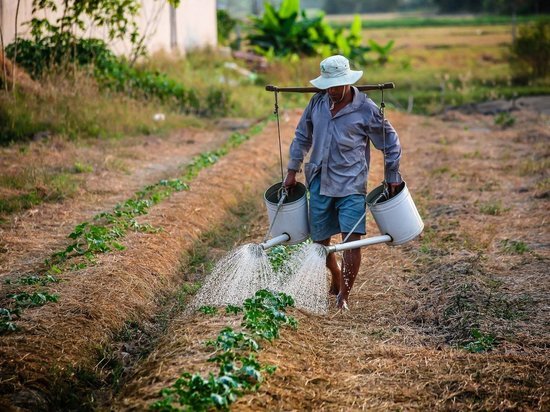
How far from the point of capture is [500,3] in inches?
2159

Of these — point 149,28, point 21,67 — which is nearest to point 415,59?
point 149,28

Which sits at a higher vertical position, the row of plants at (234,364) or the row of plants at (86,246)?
the row of plants at (234,364)

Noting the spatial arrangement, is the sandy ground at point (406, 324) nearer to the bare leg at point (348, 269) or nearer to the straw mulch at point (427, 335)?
the straw mulch at point (427, 335)

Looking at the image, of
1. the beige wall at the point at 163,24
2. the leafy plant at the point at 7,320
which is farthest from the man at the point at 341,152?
the beige wall at the point at 163,24

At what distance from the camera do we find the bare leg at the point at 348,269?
18.9ft

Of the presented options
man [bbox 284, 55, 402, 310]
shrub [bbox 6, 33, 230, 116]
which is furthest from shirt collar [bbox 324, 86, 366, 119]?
shrub [bbox 6, 33, 230, 116]

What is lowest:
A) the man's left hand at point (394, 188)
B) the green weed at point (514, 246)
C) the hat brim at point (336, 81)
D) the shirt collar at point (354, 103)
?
the green weed at point (514, 246)

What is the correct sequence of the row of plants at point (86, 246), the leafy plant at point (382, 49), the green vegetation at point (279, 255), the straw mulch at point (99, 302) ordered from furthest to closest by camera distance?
the leafy plant at point (382, 49)
the green vegetation at point (279, 255)
the row of plants at point (86, 246)
the straw mulch at point (99, 302)

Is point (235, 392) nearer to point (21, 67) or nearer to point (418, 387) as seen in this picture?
point (418, 387)

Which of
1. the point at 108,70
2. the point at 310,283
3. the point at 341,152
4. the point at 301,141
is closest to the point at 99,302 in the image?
the point at 310,283

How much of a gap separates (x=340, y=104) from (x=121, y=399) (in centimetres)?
245

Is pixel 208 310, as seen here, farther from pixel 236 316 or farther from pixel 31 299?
pixel 31 299

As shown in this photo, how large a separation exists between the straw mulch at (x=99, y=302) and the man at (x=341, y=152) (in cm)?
143

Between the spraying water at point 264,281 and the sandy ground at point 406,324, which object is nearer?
the sandy ground at point 406,324
